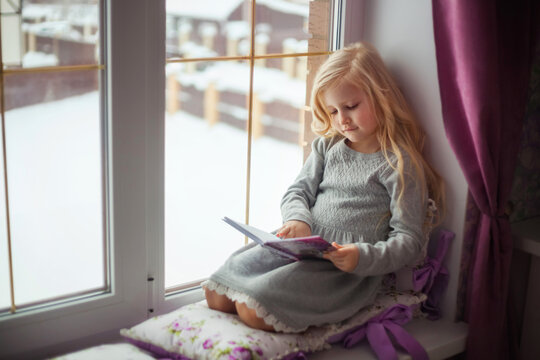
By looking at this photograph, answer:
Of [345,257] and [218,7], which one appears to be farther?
[218,7]

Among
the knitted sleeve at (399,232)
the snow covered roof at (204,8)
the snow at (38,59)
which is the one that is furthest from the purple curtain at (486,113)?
the snow at (38,59)

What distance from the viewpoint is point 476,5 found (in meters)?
1.63

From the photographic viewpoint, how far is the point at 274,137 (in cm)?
199

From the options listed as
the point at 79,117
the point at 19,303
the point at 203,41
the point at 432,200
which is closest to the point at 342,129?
the point at 432,200

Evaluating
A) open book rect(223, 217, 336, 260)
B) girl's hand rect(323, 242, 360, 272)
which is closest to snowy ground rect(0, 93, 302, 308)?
open book rect(223, 217, 336, 260)

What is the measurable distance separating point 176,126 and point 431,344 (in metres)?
0.96

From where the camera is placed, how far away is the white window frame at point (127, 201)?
1566 mm

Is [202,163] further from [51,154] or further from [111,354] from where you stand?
[111,354]

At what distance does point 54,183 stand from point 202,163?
0.44m

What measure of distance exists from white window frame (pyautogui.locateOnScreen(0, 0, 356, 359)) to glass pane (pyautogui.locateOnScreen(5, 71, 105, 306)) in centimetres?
4

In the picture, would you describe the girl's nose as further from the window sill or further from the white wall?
the window sill

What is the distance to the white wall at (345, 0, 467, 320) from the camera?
183 centimetres

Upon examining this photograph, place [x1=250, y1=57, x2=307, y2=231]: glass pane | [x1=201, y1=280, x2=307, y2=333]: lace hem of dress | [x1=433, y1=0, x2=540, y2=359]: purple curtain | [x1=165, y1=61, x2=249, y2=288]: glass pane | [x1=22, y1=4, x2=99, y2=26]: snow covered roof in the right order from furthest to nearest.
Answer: [x1=250, y1=57, x2=307, y2=231]: glass pane
[x1=165, y1=61, x2=249, y2=288]: glass pane
[x1=433, y1=0, x2=540, y2=359]: purple curtain
[x1=201, y1=280, x2=307, y2=333]: lace hem of dress
[x1=22, y1=4, x2=99, y2=26]: snow covered roof

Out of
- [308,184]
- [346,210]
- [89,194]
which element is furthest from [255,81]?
[89,194]
